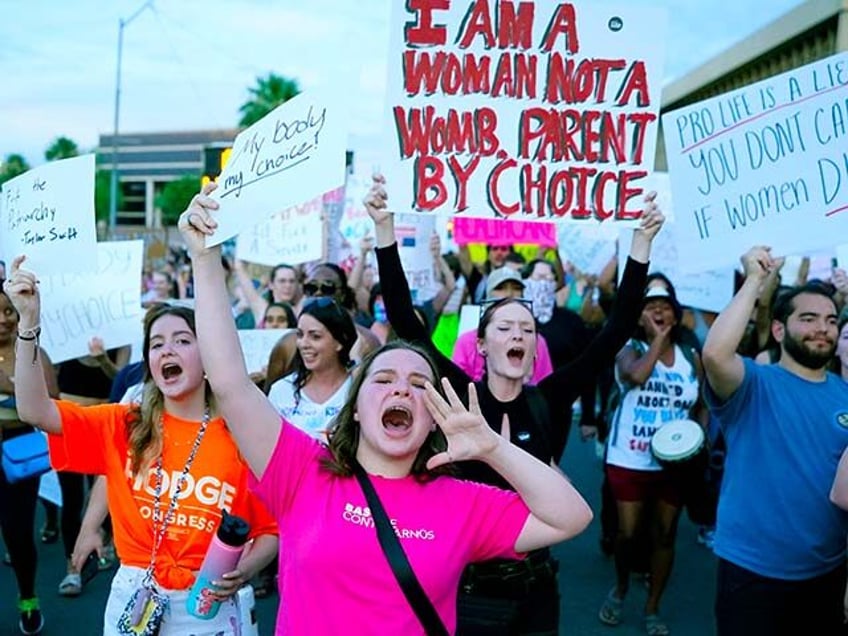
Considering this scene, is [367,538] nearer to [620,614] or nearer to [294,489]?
[294,489]

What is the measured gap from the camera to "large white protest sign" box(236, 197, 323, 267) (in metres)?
8.55

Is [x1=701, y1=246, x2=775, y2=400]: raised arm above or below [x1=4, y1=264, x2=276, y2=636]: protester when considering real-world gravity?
above

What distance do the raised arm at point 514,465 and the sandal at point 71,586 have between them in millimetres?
4212

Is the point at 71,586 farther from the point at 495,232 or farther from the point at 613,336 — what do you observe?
the point at 495,232

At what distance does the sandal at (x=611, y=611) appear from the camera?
561cm

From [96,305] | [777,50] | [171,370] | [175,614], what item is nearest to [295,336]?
[96,305]

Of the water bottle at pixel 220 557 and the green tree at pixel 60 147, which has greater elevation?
the green tree at pixel 60 147

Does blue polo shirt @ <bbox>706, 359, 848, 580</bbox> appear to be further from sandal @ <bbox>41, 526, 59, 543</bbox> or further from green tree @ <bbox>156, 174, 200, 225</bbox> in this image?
green tree @ <bbox>156, 174, 200, 225</bbox>

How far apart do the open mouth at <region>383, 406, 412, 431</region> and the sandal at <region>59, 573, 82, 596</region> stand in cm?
398

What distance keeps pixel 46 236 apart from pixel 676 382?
143 inches

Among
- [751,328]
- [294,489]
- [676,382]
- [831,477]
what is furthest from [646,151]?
[751,328]

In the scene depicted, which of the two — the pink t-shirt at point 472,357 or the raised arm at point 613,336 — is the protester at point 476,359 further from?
the raised arm at point 613,336

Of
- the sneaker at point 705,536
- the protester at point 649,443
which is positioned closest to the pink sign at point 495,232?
the protester at point 649,443

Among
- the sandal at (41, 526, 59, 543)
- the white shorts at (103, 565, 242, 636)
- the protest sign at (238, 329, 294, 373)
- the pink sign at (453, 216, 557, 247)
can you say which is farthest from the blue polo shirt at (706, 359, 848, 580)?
the sandal at (41, 526, 59, 543)
